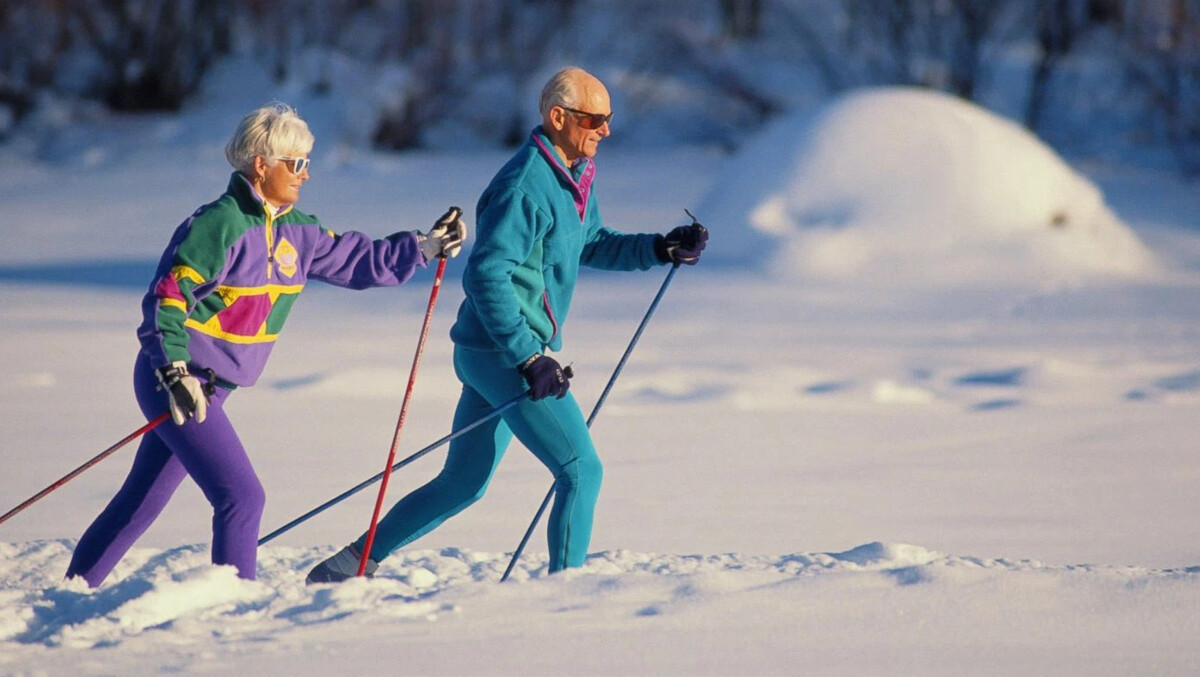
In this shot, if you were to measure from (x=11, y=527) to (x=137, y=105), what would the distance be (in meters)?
17.3

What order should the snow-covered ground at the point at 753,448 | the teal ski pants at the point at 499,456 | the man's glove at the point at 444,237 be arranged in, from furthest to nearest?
the man's glove at the point at 444,237
the teal ski pants at the point at 499,456
the snow-covered ground at the point at 753,448

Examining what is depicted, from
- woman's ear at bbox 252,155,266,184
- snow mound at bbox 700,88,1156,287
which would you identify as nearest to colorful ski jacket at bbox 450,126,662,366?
woman's ear at bbox 252,155,266,184

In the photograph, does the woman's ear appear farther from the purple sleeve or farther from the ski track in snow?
the ski track in snow

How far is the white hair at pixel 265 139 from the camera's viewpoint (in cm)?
352

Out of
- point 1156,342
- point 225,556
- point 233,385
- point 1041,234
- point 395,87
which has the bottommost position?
point 225,556

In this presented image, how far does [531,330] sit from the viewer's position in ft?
12.0

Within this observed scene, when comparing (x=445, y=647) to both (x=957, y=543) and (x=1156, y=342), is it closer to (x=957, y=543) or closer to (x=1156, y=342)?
(x=957, y=543)

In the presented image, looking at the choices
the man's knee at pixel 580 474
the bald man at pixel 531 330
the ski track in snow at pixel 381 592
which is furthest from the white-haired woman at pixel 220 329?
the man's knee at pixel 580 474

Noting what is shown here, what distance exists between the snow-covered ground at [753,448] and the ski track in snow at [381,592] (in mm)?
11

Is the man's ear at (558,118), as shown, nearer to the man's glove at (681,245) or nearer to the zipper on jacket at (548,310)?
the zipper on jacket at (548,310)

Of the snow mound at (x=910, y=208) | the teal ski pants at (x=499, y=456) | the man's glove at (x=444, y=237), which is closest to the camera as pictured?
the teal ski pants at (x=499, y=456)

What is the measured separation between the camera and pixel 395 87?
1895 cm

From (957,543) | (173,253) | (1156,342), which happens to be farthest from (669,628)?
(1156,342)

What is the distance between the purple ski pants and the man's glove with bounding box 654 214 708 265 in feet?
3.82
